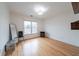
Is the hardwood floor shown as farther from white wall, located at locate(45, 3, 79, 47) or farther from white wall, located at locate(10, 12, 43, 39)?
white wall, located at locate(10, 12, 43, 39)

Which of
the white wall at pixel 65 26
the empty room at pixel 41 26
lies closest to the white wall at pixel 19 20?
the empty room at pixel 41 26

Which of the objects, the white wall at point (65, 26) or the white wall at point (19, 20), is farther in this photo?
the white wall at point (19, 20)

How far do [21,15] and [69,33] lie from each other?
278 centimetres

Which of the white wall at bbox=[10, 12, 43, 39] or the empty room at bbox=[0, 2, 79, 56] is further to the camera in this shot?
the white wall at bbox=[10, 12, 43, 39]

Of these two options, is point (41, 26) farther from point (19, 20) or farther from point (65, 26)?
point (65, 26)

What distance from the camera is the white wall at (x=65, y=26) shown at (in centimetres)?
373

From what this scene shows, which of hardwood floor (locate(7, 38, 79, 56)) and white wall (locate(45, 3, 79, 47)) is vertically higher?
white wall (locate(45, 3, 79, 47))

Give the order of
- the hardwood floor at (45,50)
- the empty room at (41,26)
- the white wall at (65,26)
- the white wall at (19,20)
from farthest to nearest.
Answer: the white wall at (19,20)
the white wall at (65,26)
the empty room at (41,26)
the hardwood floor at (45,50)

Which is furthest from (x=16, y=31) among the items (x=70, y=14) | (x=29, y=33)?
(x=70, y=14)

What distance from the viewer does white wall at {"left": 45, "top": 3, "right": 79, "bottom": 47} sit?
3732 mm

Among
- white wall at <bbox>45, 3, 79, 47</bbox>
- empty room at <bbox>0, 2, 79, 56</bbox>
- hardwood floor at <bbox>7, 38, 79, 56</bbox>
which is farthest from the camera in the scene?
white wall at <bbox>45, 3, 79, 47</bbox>

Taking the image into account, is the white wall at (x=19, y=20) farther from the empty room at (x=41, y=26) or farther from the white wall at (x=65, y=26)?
the white wall at (x=65, y=26)

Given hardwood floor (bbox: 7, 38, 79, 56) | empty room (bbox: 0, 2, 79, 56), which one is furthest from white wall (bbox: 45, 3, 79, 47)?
hardwood floor (bbox: 7, 38, 79, 56)

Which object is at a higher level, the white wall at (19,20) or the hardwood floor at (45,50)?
the white wall at (19,20)
